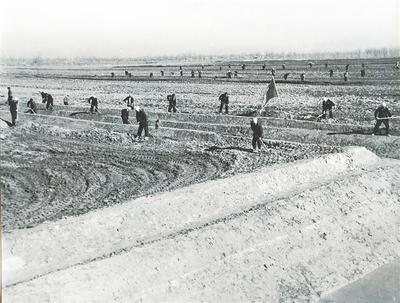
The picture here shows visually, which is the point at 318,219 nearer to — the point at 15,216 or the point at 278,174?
the point at 278,174

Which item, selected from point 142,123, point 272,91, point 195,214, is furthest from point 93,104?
point 195,214

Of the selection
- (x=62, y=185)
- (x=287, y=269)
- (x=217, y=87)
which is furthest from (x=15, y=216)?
(x=217, y=87)

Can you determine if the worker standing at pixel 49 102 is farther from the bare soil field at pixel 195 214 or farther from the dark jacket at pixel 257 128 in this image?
the dark jacket at pixel 257 128

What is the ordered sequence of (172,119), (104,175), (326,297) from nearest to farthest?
1. (326,297)
2. (104,175)
3. (172,119)

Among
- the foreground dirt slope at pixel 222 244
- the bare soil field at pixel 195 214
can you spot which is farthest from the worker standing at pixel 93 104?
the foreground dirt slope at pixel 222 244

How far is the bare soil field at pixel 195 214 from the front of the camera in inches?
346

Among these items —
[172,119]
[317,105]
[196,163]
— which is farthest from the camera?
[317,105]

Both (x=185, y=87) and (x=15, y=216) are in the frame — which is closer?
(x=15, y=216)

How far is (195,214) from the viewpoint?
1131 centimetres

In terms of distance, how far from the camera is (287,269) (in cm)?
1038

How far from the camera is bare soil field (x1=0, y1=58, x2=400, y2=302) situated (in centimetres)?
878

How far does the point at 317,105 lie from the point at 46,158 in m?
17.7

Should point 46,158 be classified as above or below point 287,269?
above

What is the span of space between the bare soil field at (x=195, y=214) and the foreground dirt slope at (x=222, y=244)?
3cm
